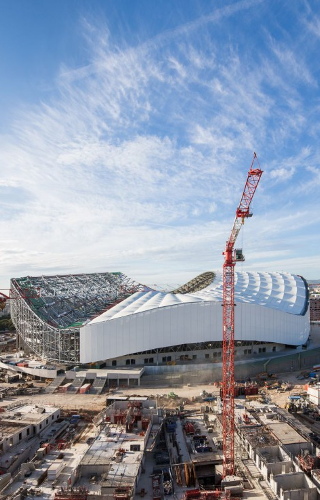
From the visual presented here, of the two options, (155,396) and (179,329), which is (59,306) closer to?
(179,329)

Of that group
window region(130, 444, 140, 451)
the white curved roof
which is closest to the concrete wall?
window region(130, 444, 140, 451)

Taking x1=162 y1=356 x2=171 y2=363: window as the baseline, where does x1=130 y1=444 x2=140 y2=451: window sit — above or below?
above

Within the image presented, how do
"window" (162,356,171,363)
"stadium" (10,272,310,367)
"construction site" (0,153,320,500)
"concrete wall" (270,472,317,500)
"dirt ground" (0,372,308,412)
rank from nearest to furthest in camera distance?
"concrete wall" (270,472,317,500), "construction site" (0,153,320,500), "dirt ground" (0,372,308,412), "stadium" (10,272,310,367), "window" (162,356,171,363)

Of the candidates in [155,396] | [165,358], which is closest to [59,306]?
[165,358]

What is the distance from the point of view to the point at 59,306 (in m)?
60.0

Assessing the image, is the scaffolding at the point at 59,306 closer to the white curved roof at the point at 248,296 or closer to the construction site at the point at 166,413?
the construction site at the point at 166,413

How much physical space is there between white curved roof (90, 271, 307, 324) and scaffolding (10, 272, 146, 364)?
5.41 m

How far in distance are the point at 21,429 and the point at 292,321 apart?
36.8 m

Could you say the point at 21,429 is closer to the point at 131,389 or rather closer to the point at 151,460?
the point at 151,460

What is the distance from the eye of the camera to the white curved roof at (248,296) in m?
48.7

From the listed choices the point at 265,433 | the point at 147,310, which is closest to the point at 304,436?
the point at 265,433

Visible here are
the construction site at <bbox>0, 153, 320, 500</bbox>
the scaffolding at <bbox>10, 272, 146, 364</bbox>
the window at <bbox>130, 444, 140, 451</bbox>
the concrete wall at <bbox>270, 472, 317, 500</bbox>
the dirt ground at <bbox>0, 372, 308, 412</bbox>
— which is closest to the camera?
the concrete wall at <bbox>270, 472, 317, 500</bbox>

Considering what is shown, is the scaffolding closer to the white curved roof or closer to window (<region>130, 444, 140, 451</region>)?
the white curved roof

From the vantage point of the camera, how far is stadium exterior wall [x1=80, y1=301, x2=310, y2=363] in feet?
147
